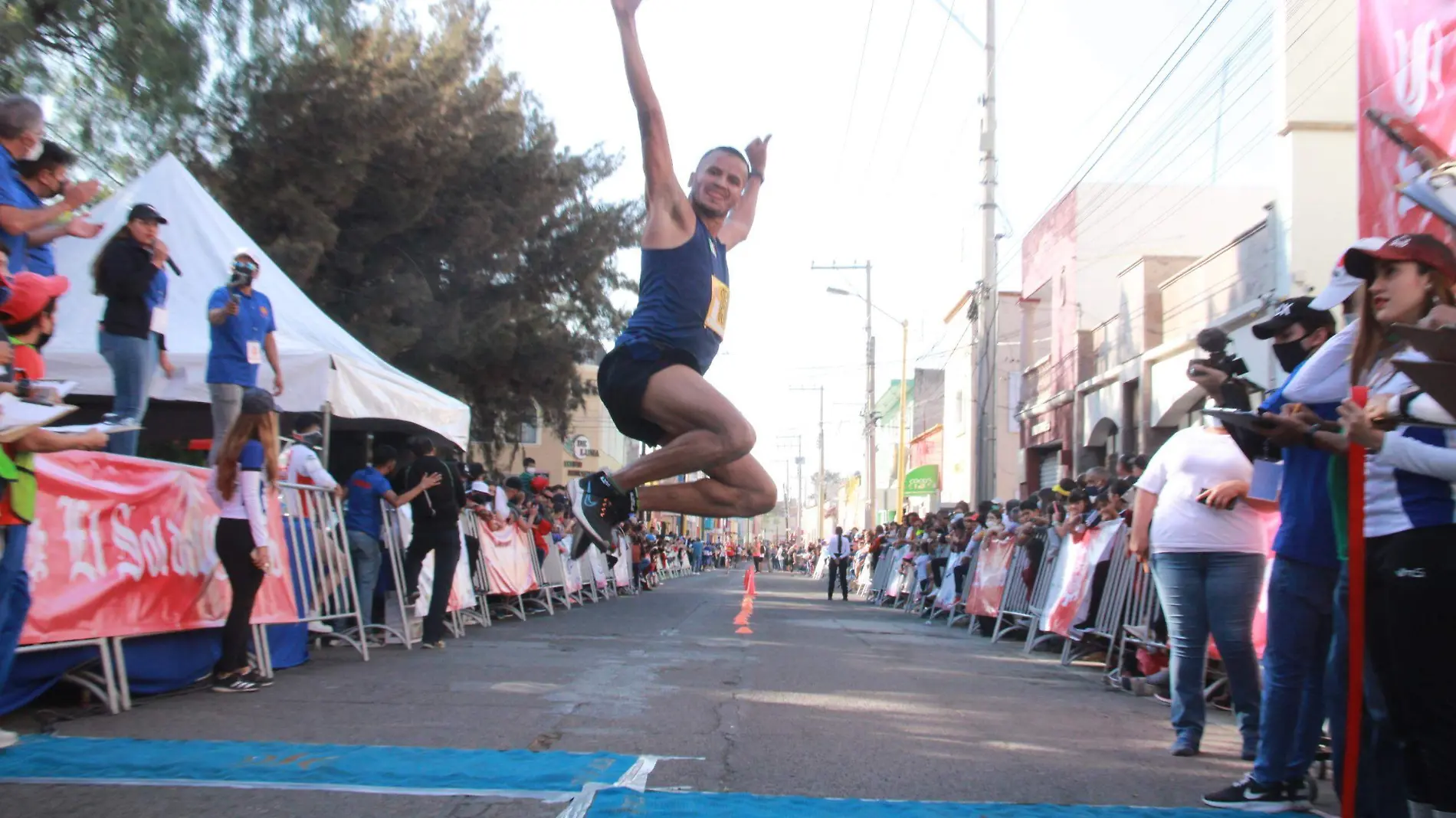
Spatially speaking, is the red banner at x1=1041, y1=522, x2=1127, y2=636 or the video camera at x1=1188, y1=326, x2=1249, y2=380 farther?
the red banner at x1=1041, y1=522, x2=1127, y2=636

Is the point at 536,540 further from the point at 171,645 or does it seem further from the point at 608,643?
the point at 171,645

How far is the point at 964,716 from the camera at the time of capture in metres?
6.48

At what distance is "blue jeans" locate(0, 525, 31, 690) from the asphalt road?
1.88 ft

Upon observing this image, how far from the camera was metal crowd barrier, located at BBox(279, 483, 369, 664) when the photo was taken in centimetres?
796

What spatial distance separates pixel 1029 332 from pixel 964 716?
2760 cm

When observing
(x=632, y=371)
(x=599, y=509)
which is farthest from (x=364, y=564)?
(x=632, y=371)

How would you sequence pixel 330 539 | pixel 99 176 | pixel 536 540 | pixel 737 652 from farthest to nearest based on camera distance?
pixel 536 540
pixel 99 176
pixel 737 652
pixel 330 539

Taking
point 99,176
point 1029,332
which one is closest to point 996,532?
point 99,176

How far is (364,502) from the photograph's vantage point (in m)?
9.71

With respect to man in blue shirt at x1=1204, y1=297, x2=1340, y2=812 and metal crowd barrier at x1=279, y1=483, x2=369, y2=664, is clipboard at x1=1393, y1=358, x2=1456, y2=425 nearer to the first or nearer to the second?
man in blue shirt at x1=1204, y1=297, x2=1340, y2=812

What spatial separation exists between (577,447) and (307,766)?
95.0 feet

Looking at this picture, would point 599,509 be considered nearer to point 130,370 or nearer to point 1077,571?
point 130,370

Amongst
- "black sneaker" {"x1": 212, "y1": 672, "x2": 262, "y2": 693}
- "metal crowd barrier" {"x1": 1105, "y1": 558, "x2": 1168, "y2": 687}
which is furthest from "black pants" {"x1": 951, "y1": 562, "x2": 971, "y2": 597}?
"black sneaker" {"x1": 212, "y1": 672, "x2": 262, "y2": 693}

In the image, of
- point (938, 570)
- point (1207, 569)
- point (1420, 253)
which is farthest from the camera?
point (938, 570)
